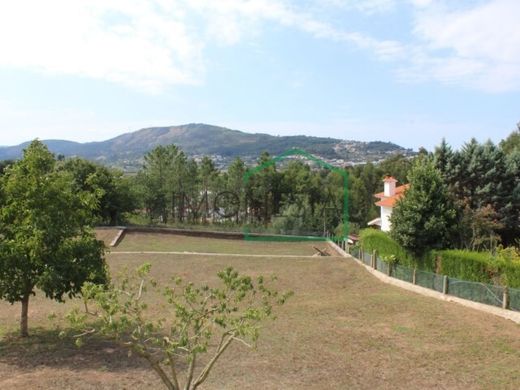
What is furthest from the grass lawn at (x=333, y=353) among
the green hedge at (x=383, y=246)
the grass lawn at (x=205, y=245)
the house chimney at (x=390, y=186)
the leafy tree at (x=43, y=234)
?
the house chimney at (x=390, y=186)

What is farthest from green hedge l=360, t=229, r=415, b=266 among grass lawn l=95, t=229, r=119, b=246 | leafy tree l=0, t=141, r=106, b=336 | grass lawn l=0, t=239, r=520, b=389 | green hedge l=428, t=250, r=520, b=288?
grass lawn l=95, t=229, r=119, b=246

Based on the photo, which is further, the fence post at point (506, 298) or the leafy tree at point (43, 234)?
the fence post at point (506, 298)

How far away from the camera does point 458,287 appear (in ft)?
64.2

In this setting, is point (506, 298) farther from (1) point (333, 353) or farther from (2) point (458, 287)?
(1) point (333, 353)

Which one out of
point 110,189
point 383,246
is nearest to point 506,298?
point 383,246

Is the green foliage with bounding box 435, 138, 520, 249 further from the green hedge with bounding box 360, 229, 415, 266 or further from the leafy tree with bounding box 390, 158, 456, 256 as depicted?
the green hedge with bounding box 360, 229, 415, 266

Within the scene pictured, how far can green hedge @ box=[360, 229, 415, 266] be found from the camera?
2506 centimetres

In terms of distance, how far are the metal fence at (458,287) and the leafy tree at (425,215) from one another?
1.53 meters

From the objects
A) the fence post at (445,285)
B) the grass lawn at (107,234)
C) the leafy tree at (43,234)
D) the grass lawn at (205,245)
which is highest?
the leafy tree at (43,234)

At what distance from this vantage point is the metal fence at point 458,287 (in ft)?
57.1

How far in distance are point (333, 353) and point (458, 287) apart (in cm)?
816

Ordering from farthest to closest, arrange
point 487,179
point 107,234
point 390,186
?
point 390,186
point 107,234
point 487,179

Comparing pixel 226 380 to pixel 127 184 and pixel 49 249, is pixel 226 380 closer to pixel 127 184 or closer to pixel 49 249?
pixel 49 249

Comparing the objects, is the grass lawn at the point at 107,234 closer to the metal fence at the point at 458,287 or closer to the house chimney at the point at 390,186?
the metal fence at the point at 458,287
